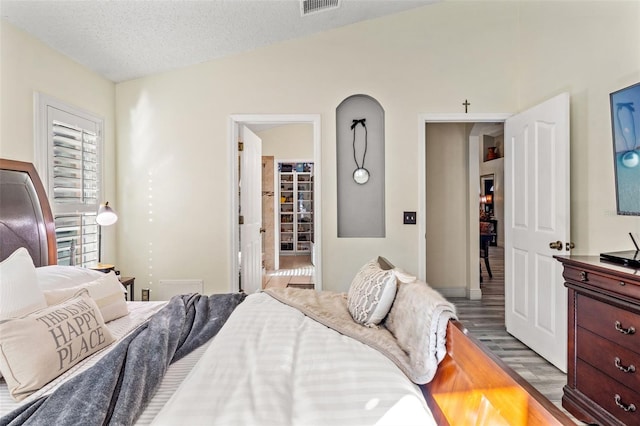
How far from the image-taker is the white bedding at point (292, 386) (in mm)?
949

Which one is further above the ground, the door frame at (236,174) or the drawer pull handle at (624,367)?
the door frame at (236,174)

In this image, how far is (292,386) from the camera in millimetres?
1100

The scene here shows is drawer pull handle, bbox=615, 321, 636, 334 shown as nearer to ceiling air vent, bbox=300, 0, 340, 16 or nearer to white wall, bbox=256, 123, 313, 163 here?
ceiling air vent, bbox=300, 0, 340, 16

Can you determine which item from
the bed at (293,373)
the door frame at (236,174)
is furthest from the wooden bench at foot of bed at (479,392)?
the door frame at (236,174)

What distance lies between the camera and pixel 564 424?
27.4 inches

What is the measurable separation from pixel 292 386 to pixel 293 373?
73mm

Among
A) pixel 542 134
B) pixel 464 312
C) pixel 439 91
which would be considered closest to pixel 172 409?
pixel 542 134

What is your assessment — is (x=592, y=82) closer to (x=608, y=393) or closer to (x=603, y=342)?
(x=603, y=342)

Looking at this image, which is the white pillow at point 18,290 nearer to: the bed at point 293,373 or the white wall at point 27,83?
the bed at point 293,373

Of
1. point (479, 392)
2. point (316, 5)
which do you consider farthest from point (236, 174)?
point (479, 392)

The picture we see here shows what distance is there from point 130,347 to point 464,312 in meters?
3.58

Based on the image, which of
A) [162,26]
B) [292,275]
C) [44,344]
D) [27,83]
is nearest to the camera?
[44,344]

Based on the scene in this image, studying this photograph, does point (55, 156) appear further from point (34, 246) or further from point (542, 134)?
point (542, 134)

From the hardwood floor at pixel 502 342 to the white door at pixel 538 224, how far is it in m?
0.08
